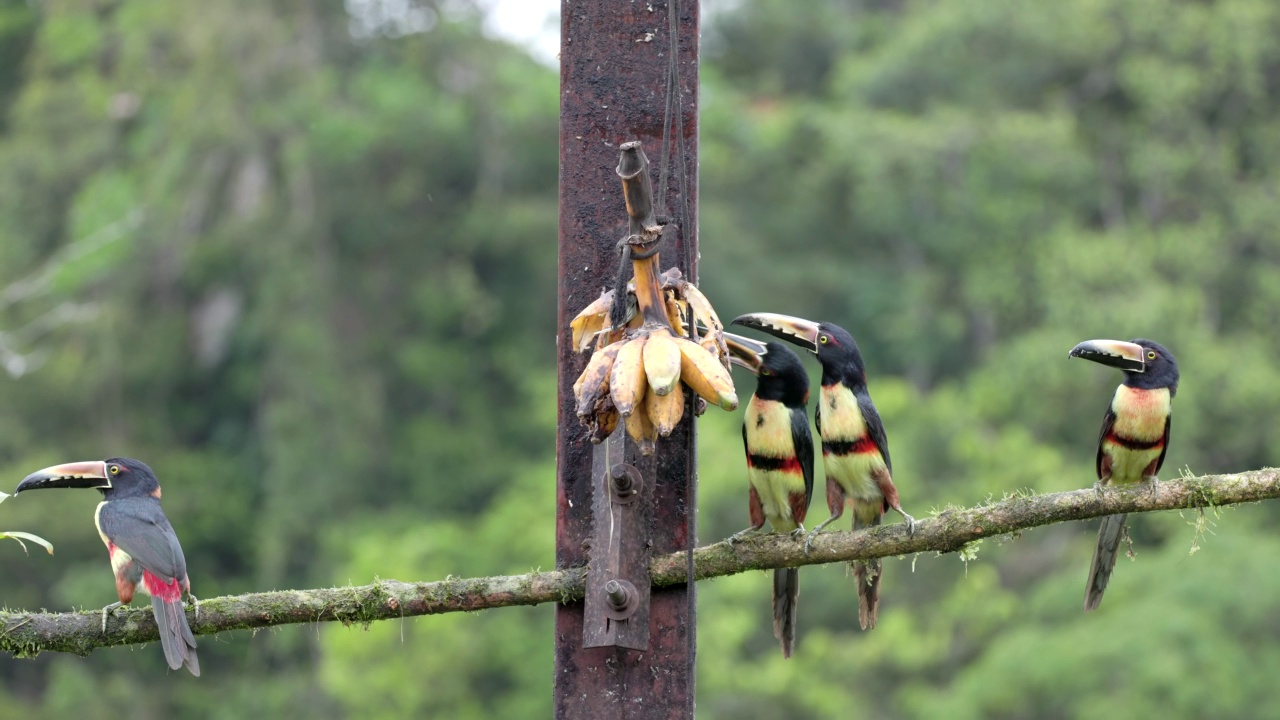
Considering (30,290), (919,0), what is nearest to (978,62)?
(919,0)

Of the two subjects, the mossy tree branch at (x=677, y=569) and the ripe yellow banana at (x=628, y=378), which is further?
the mossy tree branch at (x=677, y=569)

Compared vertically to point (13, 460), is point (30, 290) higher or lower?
higher

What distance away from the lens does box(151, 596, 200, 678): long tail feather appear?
18.1ft

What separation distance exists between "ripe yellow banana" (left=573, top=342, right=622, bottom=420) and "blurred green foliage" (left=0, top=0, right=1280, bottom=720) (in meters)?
18.1

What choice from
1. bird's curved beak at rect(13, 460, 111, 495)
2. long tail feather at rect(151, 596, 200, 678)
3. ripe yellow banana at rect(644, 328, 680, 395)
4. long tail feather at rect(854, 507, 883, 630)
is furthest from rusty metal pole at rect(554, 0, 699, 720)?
bird's curved beak at rect(13, 460, 111, 495)

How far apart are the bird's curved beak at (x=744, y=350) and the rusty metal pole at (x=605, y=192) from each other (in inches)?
23.0

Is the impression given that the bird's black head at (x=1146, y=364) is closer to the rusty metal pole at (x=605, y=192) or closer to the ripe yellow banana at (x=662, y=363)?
the rusty metal pole at (x=605, y=192)

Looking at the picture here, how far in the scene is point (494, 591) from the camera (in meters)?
4.95

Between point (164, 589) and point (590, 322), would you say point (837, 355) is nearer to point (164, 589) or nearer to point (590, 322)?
point (590, 322)

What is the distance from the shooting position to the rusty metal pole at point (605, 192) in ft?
16.3

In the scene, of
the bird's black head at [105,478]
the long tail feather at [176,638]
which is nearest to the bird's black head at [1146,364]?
the long tail feather at [176,638]

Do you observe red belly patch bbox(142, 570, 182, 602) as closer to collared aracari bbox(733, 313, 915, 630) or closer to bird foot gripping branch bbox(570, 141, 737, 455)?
bird foot gripping branch bbox(570, 141, 737, 455)

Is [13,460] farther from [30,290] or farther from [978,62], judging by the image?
[978,62]

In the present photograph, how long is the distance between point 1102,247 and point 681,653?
889 inches
